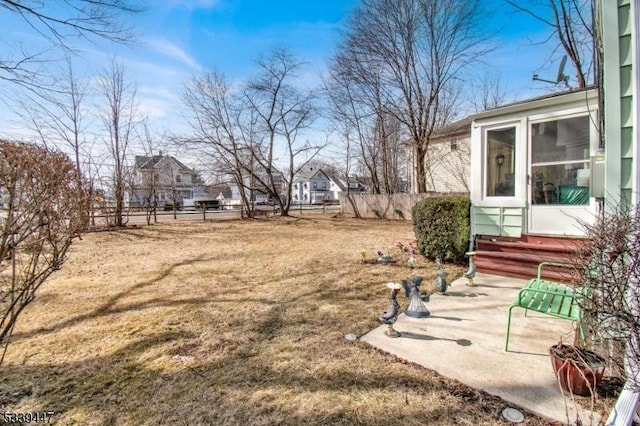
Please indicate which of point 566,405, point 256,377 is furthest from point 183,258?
point 566,405

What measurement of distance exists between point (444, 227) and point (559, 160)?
193cm

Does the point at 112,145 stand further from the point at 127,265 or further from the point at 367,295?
the point at 367,295

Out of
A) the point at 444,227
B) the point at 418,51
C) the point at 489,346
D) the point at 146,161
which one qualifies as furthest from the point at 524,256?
the point at 146,161

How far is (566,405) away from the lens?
1.69 meters

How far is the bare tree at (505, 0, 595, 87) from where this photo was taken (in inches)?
310

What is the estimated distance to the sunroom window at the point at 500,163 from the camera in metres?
4.87

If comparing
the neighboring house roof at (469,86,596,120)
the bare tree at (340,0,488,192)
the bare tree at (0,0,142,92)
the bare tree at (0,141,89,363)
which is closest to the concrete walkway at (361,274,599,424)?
the bare tree at (0,141,89,363)

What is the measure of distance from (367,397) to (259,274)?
324cm

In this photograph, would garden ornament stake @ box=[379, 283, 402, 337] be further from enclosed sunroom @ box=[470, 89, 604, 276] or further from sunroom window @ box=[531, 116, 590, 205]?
sunroom window @ box=[531, 116, 590, 205]

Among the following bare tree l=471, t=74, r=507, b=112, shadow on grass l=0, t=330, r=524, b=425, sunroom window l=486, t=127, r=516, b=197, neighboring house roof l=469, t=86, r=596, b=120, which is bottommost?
shadow on grass l=0, t=330, r=524, b=425

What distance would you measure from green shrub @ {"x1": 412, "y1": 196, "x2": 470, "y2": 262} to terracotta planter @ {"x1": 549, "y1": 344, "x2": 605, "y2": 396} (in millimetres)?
3200

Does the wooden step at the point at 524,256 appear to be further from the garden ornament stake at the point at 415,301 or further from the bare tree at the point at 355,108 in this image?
the bare tree at the point at 355,108

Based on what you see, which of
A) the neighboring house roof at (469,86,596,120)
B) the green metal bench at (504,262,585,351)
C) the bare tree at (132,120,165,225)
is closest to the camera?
the green metal bench at (504,262,585,351)

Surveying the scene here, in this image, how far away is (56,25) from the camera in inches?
128
